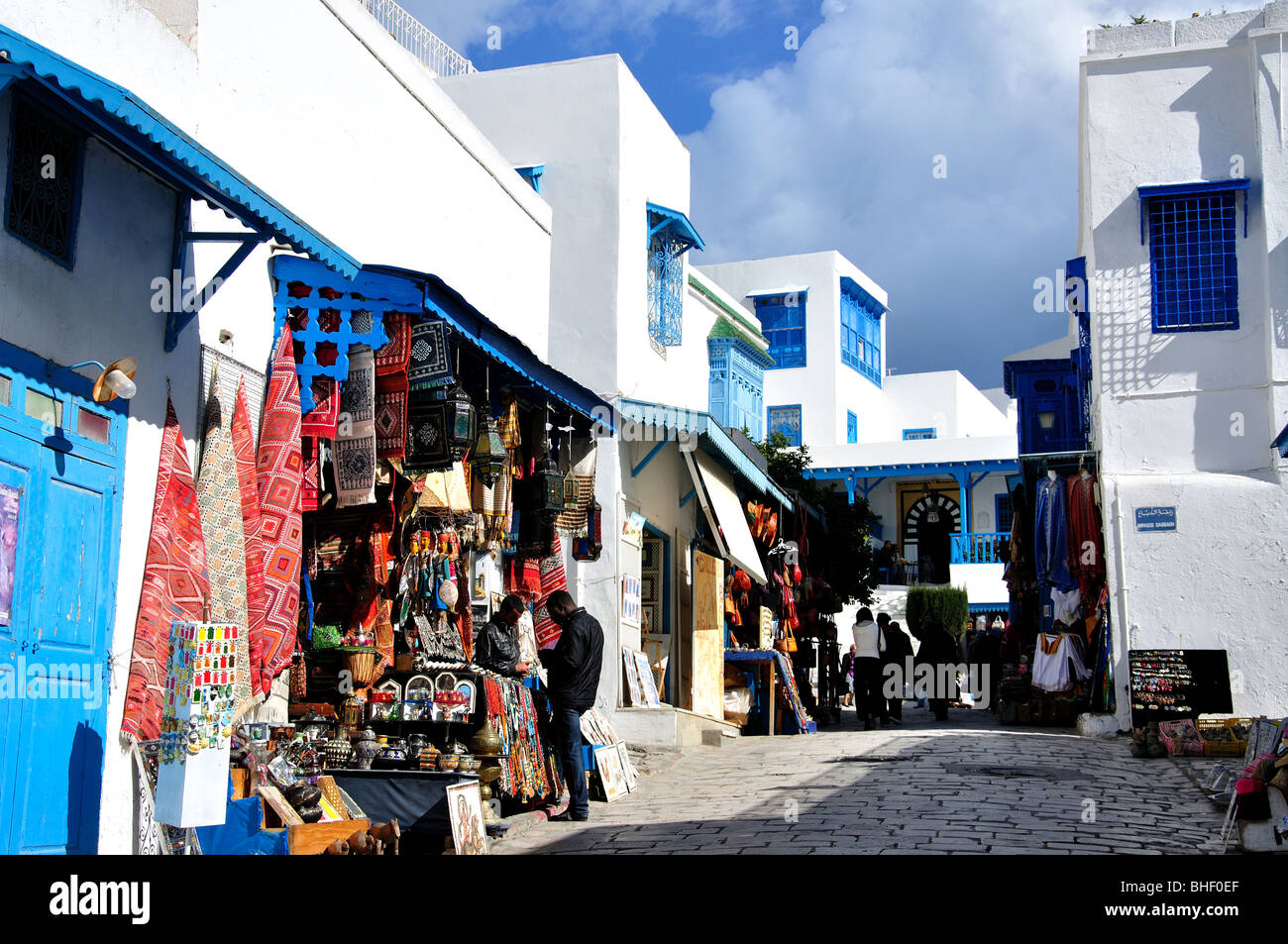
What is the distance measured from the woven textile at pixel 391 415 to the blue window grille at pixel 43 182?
8.07 feet

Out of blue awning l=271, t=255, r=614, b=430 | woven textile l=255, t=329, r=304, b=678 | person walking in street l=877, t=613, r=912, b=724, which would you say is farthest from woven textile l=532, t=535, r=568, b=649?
person walking in street l=877, t=613, r=912, b=724

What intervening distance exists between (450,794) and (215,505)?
2.24m

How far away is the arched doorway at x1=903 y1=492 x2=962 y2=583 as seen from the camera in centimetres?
3741

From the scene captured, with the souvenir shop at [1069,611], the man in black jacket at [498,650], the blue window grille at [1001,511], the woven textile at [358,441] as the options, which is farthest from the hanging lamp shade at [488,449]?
the blue window grille at [1001,511]

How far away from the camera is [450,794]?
786 cm

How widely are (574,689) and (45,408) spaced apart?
4.52 m

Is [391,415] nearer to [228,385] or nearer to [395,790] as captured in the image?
[228,385]

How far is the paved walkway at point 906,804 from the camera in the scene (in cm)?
777

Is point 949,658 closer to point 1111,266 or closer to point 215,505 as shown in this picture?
point 1111,266

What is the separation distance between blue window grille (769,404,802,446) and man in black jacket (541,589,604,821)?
28.6 m

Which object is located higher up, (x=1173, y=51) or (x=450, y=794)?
(x=1173, y=51)

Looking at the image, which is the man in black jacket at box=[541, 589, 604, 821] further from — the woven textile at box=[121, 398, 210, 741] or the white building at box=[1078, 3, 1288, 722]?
the white building at box=[1078, 3, 1288, 722]
